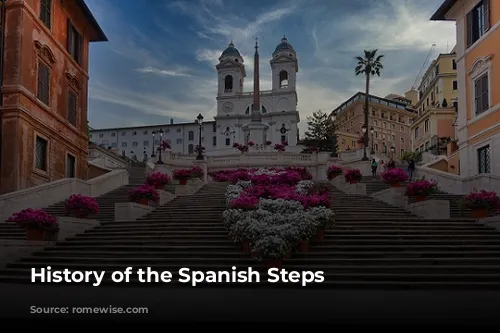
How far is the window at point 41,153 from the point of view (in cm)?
2531

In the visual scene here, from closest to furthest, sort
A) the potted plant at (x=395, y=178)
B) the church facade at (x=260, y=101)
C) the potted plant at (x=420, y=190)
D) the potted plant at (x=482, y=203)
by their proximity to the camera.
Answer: the potted plant at (x=482, y=203) → the potted plant at (x=420, y=190) → the potted plant at (x=395, y=178) → the church facade at (x=260, y=101)

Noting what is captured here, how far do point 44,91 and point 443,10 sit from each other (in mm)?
22234

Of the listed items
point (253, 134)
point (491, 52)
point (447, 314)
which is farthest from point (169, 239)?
point (253, 134)

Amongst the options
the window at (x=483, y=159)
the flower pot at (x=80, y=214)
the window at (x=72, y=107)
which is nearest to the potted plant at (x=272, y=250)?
the flower pot at (x=80, y=214)

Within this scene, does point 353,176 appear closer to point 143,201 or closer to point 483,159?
point 483,159

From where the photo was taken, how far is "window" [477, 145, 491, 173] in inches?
1011

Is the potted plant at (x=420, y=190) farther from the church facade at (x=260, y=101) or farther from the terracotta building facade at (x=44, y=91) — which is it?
the church facade at (x=260, y=101)

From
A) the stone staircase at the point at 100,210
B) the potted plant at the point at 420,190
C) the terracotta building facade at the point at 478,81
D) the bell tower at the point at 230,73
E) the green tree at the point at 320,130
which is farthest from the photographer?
the bell tower at the point at 230,73

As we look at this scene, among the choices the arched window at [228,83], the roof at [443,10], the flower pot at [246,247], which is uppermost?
the arched window at [228,83]

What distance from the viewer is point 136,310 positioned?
27.1 feet

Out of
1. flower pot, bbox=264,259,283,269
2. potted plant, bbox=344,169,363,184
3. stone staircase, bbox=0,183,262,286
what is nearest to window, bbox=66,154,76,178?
stone staircase, bbox=0,183,262,286

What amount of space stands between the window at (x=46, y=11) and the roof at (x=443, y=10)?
21.3 m

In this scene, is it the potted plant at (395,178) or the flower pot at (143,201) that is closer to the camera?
the flower pot at (143,201)

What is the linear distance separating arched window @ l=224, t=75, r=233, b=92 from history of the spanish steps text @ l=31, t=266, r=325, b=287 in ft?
290
